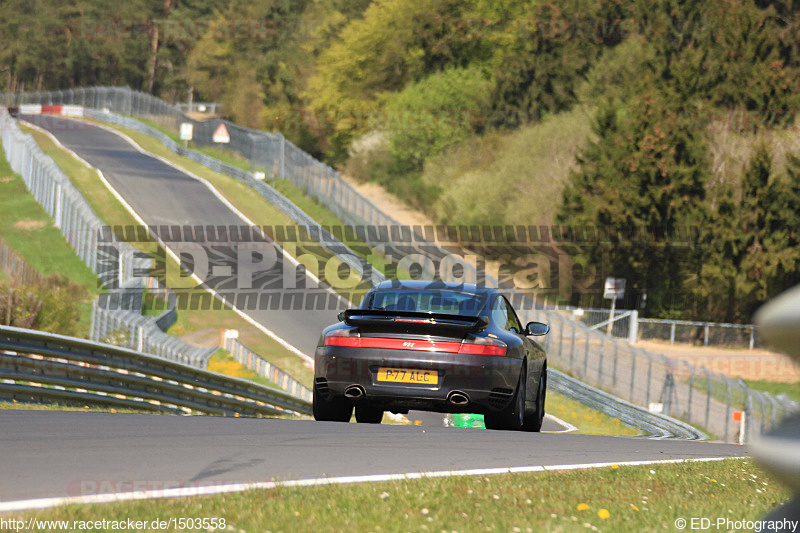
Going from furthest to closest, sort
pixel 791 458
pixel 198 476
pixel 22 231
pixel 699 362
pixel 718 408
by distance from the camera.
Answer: pixel 22 231
pixel 699 362
pixel 718 408
pixel 198 476
pixel 791 458

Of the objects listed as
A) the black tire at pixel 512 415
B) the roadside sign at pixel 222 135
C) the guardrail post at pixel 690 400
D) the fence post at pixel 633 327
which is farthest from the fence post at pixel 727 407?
the roadside sign at pixel 222 135

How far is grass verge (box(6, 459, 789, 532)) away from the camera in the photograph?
5.57 metres

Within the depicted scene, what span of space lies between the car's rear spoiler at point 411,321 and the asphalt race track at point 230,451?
98cm

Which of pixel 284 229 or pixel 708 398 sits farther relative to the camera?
pixel 284 229

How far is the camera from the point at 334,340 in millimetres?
11281

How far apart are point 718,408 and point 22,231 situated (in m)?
28.1

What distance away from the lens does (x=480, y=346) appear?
11055 mm

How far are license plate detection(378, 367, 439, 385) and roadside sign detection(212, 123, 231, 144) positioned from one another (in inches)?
2269

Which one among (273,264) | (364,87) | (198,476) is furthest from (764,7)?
(198,476)

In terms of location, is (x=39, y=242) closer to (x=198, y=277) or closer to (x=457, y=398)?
(x=198, y=277)

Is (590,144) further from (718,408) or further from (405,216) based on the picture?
(718,408)

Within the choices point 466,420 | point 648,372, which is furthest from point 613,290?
point 466,420

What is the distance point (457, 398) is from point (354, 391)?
102cm

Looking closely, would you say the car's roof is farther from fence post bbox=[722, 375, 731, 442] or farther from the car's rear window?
fence post bbox=[722, 375, 731, 442]
